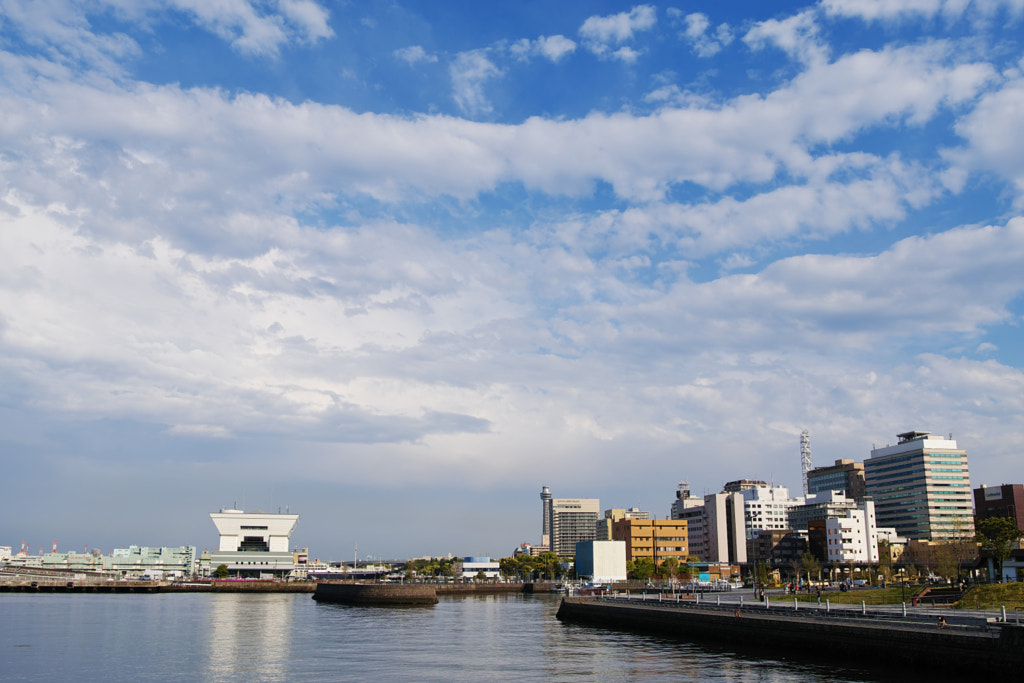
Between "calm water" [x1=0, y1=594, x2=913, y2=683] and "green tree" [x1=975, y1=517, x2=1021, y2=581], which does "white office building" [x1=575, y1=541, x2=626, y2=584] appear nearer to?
"calm water" [x1=0, y1=594, x2=913, y2=683]

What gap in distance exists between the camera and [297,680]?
157 feet

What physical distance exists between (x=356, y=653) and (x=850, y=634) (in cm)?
3695

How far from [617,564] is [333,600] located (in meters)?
72.5

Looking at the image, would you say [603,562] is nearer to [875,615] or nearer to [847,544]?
[847,544]

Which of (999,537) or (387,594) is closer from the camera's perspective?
(999,537)

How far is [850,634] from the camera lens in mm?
51688

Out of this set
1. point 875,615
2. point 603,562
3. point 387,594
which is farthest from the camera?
point 603,562

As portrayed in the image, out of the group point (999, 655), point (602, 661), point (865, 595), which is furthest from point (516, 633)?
point (999, 655)

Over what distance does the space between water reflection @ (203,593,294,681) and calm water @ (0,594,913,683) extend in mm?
101

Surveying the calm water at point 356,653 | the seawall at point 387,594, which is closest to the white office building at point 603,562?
the seawall at point 387,594

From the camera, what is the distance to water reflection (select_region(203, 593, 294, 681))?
5156 cm

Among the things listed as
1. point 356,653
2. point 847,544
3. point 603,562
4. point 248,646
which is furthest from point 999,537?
point 847,544

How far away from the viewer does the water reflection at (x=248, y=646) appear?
51562mm

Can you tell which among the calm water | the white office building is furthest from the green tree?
the white office building
